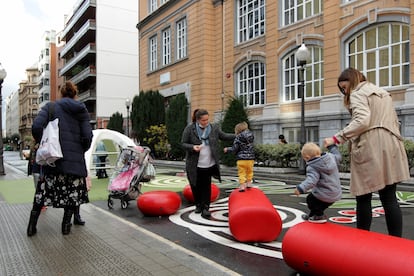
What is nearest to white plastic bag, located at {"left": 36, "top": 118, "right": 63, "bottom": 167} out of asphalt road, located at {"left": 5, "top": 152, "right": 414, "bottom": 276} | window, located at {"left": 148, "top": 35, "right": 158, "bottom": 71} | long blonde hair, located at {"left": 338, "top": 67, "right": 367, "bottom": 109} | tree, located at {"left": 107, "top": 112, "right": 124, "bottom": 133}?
asphalt road, located at {"left": 5, "top": 152, "right": 414, "bottom": 276}

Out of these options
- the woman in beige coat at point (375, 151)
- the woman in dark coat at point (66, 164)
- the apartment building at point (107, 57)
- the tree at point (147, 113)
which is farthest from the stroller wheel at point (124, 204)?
the apartment building at point (107, 57)

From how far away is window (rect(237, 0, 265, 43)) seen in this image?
23031mm

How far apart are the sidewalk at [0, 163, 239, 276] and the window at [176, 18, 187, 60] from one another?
24354 mm

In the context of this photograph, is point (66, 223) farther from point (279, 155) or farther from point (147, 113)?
point (147, 113)

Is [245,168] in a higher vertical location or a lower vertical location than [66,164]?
lower

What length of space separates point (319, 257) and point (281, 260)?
940 mm

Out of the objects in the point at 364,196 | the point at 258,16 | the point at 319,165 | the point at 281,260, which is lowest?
the point at 281,260

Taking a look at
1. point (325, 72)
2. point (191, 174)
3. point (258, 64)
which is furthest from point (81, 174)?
point (258, 64)

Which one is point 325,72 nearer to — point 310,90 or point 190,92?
point 310,90

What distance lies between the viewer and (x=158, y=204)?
692 centimetres

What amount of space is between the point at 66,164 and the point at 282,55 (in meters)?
17.5

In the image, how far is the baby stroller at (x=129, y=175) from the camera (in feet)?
26.2

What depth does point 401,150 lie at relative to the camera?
13.5 ft

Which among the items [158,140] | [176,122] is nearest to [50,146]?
[176,122]
